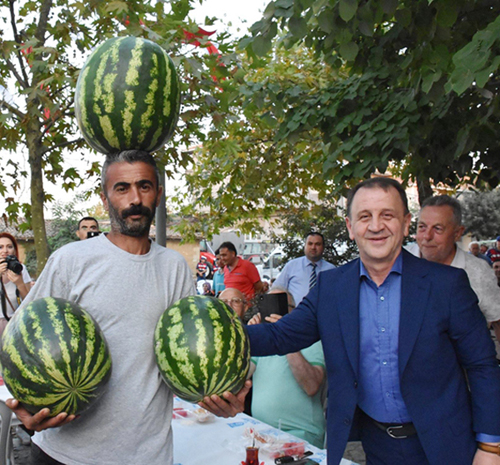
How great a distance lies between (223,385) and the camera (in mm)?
1700

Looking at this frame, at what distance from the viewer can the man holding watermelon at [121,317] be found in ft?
5.70

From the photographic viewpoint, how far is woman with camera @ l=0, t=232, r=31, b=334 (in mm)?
5227

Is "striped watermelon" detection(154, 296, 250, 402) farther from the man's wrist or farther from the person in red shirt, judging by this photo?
the person in red shirt

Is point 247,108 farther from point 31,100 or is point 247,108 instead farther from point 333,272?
point 333,272

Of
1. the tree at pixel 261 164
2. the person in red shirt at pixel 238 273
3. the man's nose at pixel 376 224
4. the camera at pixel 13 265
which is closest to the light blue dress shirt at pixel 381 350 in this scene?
the man's nose at pixel 376 224

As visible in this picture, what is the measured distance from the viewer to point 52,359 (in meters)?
1.53

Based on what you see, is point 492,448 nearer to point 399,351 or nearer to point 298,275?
point 399,351

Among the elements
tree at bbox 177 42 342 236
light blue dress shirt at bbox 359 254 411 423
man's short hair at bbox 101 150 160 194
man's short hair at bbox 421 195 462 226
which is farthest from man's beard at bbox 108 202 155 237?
tree at bbox 177 42 342 236

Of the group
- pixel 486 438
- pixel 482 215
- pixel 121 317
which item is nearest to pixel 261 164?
pixel 486 438

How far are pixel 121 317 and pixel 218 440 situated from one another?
157 cm

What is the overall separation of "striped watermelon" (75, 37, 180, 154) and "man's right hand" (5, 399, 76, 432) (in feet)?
3.32

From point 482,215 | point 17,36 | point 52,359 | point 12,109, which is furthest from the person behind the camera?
point 482,215

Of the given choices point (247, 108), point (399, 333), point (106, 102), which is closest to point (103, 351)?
point (106, 102)

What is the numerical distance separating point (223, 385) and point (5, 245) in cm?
504
